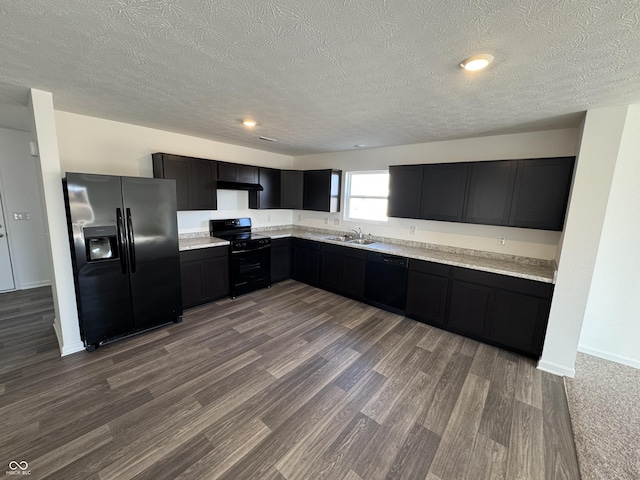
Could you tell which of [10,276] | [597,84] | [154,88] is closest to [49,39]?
[154,88]

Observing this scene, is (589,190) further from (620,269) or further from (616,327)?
(616,327)

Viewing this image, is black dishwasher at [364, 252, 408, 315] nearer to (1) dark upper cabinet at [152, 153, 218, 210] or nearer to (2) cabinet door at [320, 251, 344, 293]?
(2) cabinet door at [320, 251, 344, 293]

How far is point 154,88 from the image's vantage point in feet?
7.06

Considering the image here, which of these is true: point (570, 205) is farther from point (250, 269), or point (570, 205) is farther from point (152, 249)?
point (152, 249)

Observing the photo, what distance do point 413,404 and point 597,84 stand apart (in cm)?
274

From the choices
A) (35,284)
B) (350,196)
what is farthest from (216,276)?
(35,284)

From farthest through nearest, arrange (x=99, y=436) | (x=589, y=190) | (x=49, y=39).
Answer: (x=589, y=190)
(x=99, y=436)
(x=49, y=39)

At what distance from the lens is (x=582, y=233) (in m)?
2.38

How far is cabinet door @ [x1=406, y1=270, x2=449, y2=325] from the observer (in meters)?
3.34

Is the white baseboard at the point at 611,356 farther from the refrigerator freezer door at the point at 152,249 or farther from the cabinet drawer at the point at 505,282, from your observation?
the refrigerator freezer door at the point at 152,249

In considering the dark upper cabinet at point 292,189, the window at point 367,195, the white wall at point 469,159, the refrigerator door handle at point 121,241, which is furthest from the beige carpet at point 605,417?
the dark upper cabinet at point 292,189

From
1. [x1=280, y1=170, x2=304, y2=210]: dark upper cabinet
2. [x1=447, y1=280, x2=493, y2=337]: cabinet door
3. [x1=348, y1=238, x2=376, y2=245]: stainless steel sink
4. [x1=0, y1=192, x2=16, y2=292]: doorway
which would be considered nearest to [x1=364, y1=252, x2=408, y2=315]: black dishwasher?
[x1=348, y1=238, x2=376, y2=245]: stainless steel sink

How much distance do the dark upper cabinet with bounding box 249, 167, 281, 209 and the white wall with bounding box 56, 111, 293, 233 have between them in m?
0.20

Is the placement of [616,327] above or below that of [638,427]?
above
